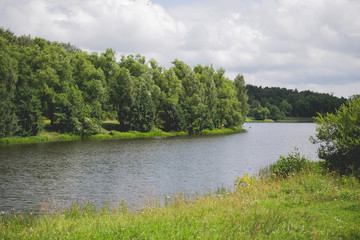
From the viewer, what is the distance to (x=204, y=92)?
263 ft

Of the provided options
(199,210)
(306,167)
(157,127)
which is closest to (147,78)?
(157,127)

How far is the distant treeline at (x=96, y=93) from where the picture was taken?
5009 cm

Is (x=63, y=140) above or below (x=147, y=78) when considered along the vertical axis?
below

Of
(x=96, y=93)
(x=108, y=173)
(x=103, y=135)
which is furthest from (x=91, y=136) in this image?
(x=108, y=173)

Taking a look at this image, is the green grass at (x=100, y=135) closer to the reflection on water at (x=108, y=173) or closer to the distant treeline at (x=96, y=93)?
the distant treeline at (x=96, y=93)

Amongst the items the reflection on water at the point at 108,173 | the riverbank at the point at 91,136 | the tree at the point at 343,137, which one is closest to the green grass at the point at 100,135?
the riverbank at the point at 91,136

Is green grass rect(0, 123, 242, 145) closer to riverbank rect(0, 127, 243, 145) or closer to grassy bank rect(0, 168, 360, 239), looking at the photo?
riverbank rect(0, 127, 243, 145)

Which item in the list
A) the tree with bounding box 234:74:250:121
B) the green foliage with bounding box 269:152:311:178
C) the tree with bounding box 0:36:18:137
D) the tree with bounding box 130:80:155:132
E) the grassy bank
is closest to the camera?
the grassy bank

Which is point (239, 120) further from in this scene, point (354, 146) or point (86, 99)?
point (354, 146)

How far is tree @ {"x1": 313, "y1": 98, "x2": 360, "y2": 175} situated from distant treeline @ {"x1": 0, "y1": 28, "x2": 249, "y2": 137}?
4292 cm

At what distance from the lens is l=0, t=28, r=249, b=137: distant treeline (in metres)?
50.1

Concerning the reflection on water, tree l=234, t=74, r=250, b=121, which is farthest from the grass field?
tree l=234, t=74, r=250, b=121

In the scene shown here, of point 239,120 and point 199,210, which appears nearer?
point 199,210

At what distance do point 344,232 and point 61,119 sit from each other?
54546 mm
